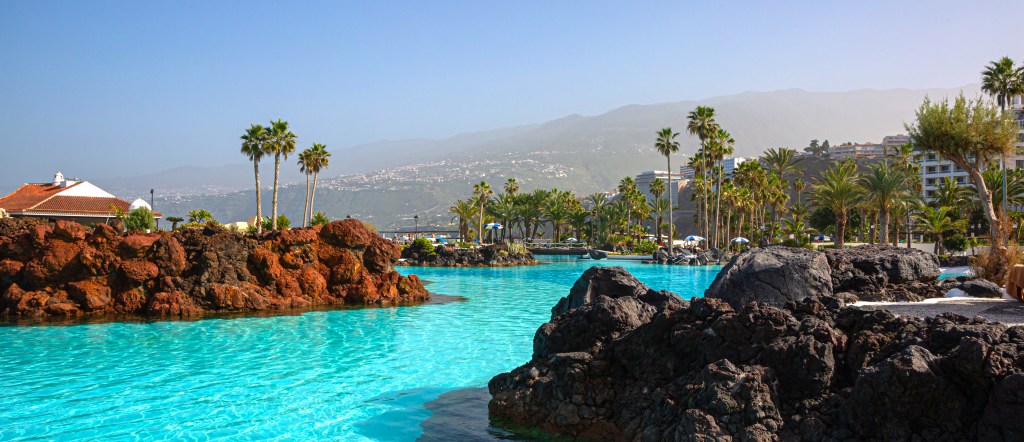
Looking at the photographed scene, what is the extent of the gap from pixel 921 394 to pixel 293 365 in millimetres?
11055

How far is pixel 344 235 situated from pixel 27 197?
36.3 m

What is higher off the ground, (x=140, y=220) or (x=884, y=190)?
(x=884, y=190)

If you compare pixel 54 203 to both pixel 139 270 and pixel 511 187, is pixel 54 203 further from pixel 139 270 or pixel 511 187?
pixel 511 187

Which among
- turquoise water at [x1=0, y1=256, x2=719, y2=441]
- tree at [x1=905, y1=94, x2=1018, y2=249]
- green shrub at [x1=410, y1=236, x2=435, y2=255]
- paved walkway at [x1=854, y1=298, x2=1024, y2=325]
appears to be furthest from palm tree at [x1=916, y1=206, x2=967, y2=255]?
turquoise water at [x1=0, y1=256, x2=719, y2=441]

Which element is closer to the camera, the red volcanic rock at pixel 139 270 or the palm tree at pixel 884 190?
the red volcanic rock at pixel 139 270

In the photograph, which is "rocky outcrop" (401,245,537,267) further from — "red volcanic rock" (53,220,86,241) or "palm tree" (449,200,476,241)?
"red volcanic rock" (53,220,86,241)

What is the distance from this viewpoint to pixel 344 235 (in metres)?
26.4

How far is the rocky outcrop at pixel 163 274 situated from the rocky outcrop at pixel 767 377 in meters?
15.5

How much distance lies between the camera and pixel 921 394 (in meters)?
6.21

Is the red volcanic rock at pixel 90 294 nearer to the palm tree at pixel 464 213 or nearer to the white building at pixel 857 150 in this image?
the palm tree at pixel 464 213

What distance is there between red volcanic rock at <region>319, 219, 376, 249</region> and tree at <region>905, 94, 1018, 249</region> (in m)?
20.9

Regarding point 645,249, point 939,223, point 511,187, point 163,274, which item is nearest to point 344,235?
point 163,274

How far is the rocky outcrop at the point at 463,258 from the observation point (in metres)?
55.7

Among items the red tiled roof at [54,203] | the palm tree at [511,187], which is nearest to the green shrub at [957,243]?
the palm tree at [511,187]
